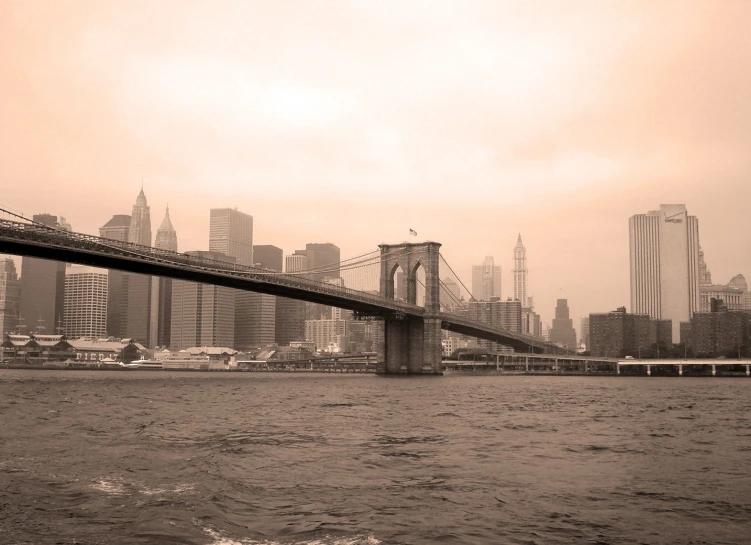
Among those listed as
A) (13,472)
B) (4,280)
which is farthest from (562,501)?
(4,280)

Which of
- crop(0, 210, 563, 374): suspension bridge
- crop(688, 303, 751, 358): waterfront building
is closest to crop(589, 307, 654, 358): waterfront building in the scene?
crop(688, 303, 751, 358): waterfront building

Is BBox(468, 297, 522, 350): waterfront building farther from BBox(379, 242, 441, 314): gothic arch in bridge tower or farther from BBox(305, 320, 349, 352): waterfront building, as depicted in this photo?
BBox(379, 242, 441, 314): gothic arch in bridge tower

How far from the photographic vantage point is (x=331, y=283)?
7169cm

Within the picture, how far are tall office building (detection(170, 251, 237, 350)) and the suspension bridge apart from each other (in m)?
80.7

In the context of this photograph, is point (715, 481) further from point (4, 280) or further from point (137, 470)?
point (4, 280)

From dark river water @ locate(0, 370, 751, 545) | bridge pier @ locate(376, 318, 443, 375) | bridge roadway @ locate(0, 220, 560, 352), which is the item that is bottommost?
dark river water @ locate(0, 370, 751, 545)

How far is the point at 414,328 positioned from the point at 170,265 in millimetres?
29497

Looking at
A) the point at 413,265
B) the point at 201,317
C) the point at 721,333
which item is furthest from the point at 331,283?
the point at 201,317

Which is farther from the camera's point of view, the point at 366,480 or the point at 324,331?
the point at 324,331

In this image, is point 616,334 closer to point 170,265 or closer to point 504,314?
point 504,314

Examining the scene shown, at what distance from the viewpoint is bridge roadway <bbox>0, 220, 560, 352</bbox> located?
42.4 meters

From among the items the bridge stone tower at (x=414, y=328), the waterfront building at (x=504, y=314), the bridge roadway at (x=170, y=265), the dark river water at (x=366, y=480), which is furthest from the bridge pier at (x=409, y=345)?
the waterfront building at (x=504, y=314)

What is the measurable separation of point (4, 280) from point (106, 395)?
16161cm

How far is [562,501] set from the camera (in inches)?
411
